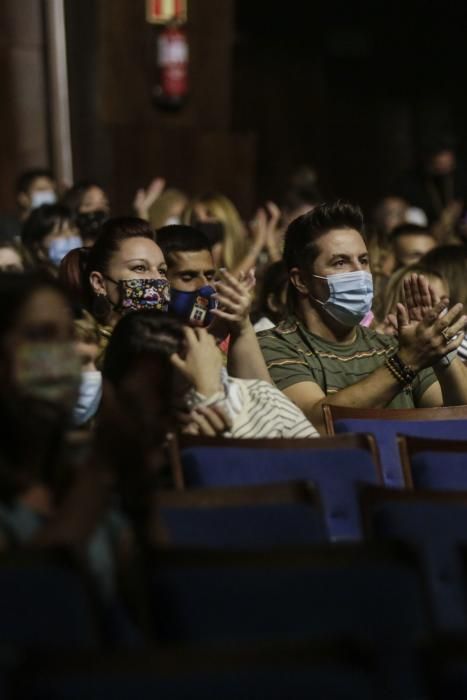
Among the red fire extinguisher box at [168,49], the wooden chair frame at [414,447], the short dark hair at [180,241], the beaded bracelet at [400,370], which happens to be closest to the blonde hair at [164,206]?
the short dark hair at [180,241]

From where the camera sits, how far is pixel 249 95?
52.4ft

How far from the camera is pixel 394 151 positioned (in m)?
17.0

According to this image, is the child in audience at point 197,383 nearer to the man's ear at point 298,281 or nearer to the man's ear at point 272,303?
the man's ear at point 298,281

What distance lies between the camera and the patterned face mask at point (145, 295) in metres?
4.82

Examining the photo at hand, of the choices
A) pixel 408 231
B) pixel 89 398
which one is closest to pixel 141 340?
pixel 89 398

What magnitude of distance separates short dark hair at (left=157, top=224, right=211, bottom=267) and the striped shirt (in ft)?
3.95

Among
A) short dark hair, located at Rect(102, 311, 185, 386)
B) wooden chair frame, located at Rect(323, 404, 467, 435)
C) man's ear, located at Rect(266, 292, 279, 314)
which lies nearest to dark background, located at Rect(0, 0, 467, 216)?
man's ear, located at Rect(266, 292, 279, 314)

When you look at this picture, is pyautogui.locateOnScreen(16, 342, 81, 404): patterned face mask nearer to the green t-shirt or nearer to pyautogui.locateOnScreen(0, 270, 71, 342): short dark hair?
pyautogui.locateOnScreen(0, 270, 71, 342): short dark hair

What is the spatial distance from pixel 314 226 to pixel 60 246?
2.24 m

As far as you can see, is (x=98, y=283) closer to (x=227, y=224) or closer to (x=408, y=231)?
(x=227, y=224)

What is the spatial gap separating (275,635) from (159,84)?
9.63 m

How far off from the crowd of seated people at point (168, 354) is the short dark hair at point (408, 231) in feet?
0.06

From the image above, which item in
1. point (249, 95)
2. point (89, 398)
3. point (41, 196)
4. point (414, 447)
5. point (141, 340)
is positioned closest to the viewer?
point (414, 447)

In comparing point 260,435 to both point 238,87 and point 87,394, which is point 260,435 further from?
point 238,87
